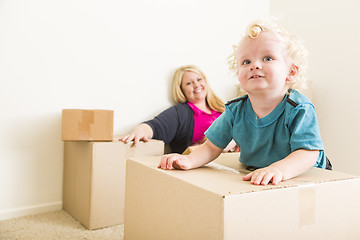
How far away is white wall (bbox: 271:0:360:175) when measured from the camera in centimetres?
156

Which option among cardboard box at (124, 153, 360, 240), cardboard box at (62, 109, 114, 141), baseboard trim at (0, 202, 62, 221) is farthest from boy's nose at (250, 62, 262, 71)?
baseboard trim at (0, 202, 62, 221)

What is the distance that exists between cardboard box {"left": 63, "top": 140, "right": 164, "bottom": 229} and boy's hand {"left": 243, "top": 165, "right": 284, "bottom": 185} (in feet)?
1.97

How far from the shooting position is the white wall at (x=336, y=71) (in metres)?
1.56

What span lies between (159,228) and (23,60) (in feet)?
2.77

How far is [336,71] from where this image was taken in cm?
164

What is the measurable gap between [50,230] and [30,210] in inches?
8.0

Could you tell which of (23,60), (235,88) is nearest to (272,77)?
(23,60)

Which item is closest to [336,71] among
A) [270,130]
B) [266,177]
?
[270,130]

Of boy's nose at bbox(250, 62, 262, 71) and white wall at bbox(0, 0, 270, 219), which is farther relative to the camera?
white wall at bbox(0, 0, 270, 219)

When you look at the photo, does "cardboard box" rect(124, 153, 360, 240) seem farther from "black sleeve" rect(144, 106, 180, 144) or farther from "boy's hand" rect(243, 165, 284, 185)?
"black sleeve" rect(144, 106, 180, 144)

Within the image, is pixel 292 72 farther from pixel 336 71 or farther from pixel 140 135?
pixel 336 71

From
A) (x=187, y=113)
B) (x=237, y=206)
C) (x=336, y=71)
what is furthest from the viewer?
(x=336, y=71)

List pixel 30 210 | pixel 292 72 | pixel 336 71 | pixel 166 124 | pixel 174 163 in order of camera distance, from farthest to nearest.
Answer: pixel 336 71 < pixel 166 124 < pixel 30 210 < pixel 292 72 < pixel 174 163

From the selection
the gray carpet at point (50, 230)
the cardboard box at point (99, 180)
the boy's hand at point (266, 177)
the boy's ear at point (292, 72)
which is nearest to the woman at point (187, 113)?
the cardboard box at point (99, 180)
